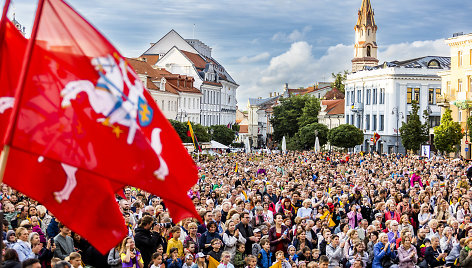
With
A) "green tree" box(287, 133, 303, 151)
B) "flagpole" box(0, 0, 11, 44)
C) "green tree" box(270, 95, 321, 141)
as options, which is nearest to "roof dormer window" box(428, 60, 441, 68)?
"green tree" box(287, 133, 303, 151)

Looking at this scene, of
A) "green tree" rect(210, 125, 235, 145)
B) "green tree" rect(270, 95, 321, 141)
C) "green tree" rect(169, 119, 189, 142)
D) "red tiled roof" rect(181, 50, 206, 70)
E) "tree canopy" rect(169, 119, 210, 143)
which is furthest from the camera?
"green tree" rect(270, 95, 321, 141)

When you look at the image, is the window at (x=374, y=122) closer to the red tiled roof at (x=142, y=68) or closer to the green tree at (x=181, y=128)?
the red tiled roof at (x=142, y=68)

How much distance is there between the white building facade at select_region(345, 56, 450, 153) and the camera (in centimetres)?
8200

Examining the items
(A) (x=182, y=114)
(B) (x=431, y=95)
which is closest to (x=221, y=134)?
(A) (x=182, y=114)

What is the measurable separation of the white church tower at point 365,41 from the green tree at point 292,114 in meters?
13.3

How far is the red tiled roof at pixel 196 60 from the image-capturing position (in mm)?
100062

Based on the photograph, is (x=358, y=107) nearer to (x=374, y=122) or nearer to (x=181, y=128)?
(x=374, y=122)

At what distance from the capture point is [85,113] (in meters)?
5.75

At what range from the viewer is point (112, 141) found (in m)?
5.79

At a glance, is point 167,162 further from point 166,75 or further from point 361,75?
point 361,75

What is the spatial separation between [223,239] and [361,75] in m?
81.1

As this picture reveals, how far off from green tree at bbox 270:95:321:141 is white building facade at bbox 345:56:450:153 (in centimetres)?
1559

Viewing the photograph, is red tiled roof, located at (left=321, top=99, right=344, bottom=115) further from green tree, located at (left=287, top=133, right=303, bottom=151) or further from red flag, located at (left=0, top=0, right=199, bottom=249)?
red flag, located at (left=0, top=0, right=199, bottom=249)

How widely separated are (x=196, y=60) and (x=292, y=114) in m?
15.4
